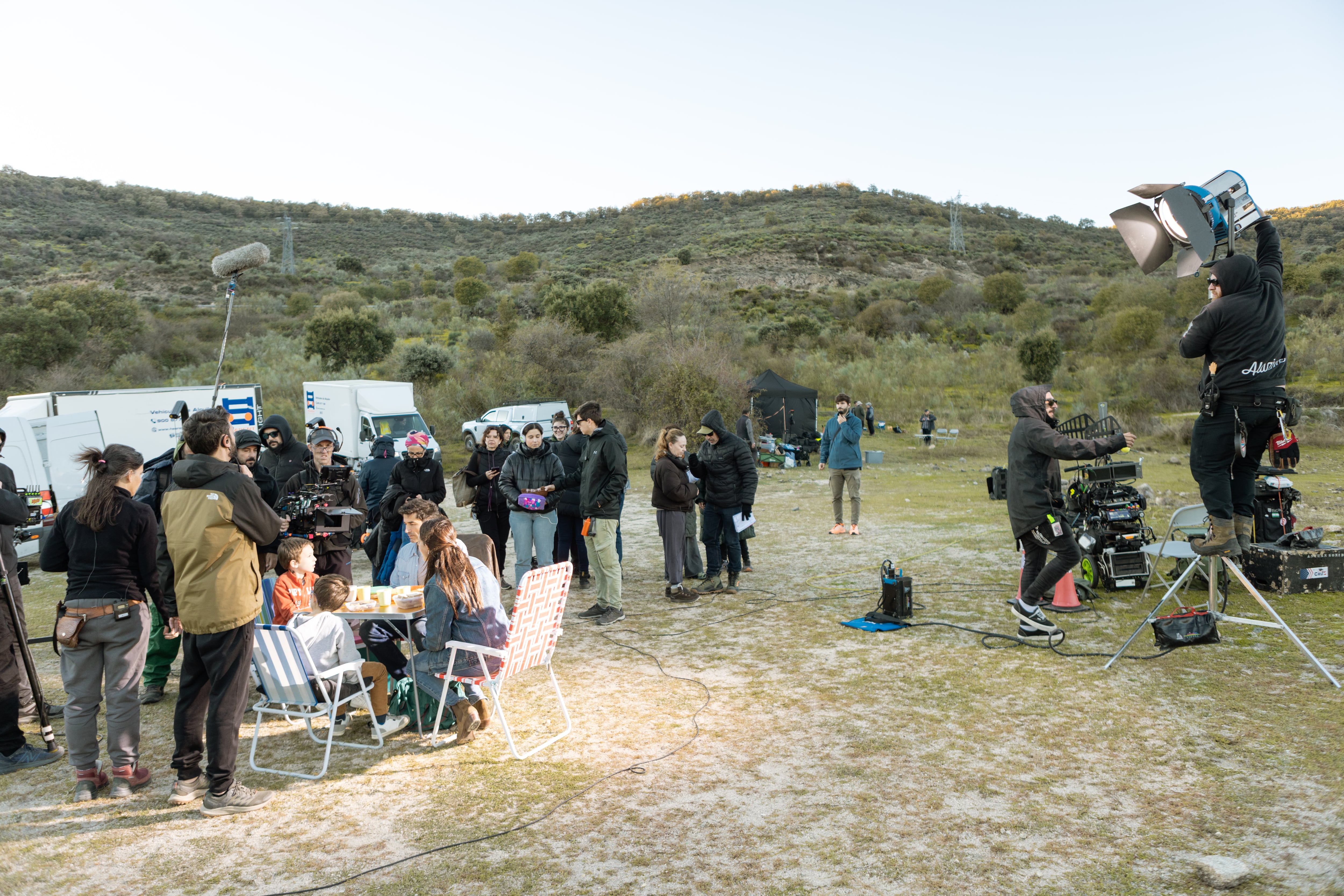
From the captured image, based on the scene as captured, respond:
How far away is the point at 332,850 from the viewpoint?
3510mm

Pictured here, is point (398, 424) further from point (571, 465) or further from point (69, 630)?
point (69, 630)

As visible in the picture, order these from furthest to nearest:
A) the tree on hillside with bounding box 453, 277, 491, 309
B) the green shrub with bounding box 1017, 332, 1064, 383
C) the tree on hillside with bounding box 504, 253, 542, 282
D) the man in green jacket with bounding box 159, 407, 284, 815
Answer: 1. the tree on hillside with bounding box 504, 253, 542, 282
2. the tree on hillside with bounding box 453, 277, 491, 309
3. the green shrub with bounding box 1017, 332, 1064, 383
4. the man in green jacket with bounding box 159, 407, 284, 815

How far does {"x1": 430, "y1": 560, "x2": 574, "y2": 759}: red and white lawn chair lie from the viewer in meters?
4.45

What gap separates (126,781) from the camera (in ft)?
13.5

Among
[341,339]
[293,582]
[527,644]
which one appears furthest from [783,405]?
[527,644]

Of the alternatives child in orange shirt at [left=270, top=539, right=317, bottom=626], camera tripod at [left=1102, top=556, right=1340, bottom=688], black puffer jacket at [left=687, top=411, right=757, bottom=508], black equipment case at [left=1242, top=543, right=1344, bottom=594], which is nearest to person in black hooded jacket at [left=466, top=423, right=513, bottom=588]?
black puffer jacket at [left=687, top=411, right=757, bottom=508]

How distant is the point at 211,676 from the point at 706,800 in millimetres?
2383

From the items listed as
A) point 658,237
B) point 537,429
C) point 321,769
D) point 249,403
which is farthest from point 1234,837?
point 658,237

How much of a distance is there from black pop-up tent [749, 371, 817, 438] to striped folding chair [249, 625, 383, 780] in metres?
19.7

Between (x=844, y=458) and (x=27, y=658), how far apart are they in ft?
29.3

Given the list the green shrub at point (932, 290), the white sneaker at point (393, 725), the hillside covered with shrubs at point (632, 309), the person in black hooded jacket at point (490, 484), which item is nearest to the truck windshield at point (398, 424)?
the hillside covered with shrubs at point (632, 309)

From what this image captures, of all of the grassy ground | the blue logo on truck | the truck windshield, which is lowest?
the grassy ground

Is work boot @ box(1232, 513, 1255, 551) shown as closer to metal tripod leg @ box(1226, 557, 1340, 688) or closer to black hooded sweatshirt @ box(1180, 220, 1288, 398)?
metal tripod leg @ box(1226, 557, 1340, 688)

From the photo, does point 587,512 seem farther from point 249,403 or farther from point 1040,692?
point 249,403
